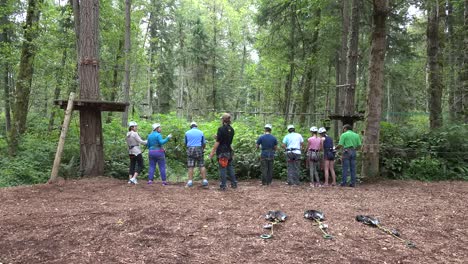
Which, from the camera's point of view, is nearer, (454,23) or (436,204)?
(436,204)

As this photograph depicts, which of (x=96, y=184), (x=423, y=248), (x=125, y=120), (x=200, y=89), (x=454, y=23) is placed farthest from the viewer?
(x=200, y=89)

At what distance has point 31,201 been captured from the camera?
23.9 feet

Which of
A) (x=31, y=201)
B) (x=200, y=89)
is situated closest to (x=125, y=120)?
(x=31, y=201)

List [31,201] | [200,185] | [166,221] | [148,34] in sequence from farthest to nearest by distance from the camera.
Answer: [148,34] → [200,185] → [31,201] → [166,221]

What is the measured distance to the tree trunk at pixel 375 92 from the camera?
34.6 ft

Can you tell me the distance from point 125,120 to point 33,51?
542cm

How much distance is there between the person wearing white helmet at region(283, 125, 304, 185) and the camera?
1014 cm

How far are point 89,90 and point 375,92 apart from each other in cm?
877

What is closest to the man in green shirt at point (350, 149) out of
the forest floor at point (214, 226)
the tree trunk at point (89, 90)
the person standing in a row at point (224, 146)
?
the forest floor at point (214, 226)

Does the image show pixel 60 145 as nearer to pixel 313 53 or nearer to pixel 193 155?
pixel 193 155

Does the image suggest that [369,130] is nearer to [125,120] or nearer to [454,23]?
[125,120]

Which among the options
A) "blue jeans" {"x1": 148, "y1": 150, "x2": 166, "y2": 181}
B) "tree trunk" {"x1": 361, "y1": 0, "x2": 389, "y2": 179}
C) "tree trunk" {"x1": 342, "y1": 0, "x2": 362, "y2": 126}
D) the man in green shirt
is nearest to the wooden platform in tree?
"blue jeans" {"x1": 148, "y1": 150, "x2": 166, "y2": 181}

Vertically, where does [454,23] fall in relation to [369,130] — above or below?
above

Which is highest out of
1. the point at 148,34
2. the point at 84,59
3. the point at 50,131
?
the point at 148,34
